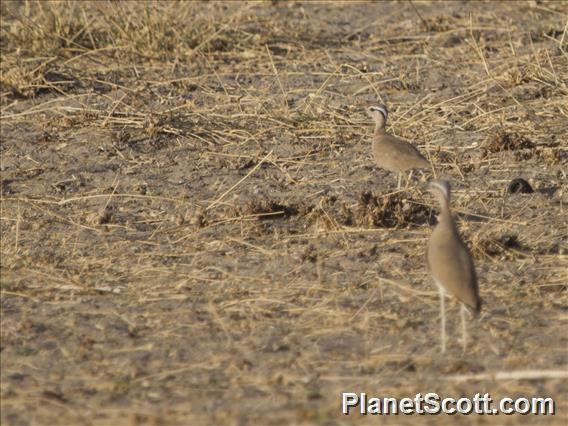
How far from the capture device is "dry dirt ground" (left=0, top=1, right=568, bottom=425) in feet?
19.0

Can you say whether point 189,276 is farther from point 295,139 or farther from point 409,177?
point 295,139

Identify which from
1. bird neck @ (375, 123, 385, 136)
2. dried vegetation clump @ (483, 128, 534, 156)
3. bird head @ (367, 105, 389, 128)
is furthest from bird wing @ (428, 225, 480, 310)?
dried vegetation clump @ (483, 128, 534, 156)

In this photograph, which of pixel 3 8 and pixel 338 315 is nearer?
pixel 338 315

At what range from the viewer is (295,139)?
32.0 feet

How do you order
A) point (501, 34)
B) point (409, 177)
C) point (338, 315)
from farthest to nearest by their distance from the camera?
point (501, 34)
point (409, 177)
point (338, 315)

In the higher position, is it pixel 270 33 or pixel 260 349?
pixel 270 33

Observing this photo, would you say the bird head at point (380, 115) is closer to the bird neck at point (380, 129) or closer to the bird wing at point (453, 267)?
the bird neck at point (380, 129)

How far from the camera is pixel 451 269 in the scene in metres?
5.81

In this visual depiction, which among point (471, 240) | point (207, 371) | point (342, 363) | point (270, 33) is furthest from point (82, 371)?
point (270, 33)

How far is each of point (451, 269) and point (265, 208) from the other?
8.17ft

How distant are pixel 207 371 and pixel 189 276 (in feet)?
4.54

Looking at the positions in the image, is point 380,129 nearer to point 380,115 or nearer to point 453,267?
point 380,115

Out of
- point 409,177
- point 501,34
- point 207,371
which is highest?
point 501,34

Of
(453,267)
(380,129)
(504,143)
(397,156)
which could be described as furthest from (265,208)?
(453,267)
